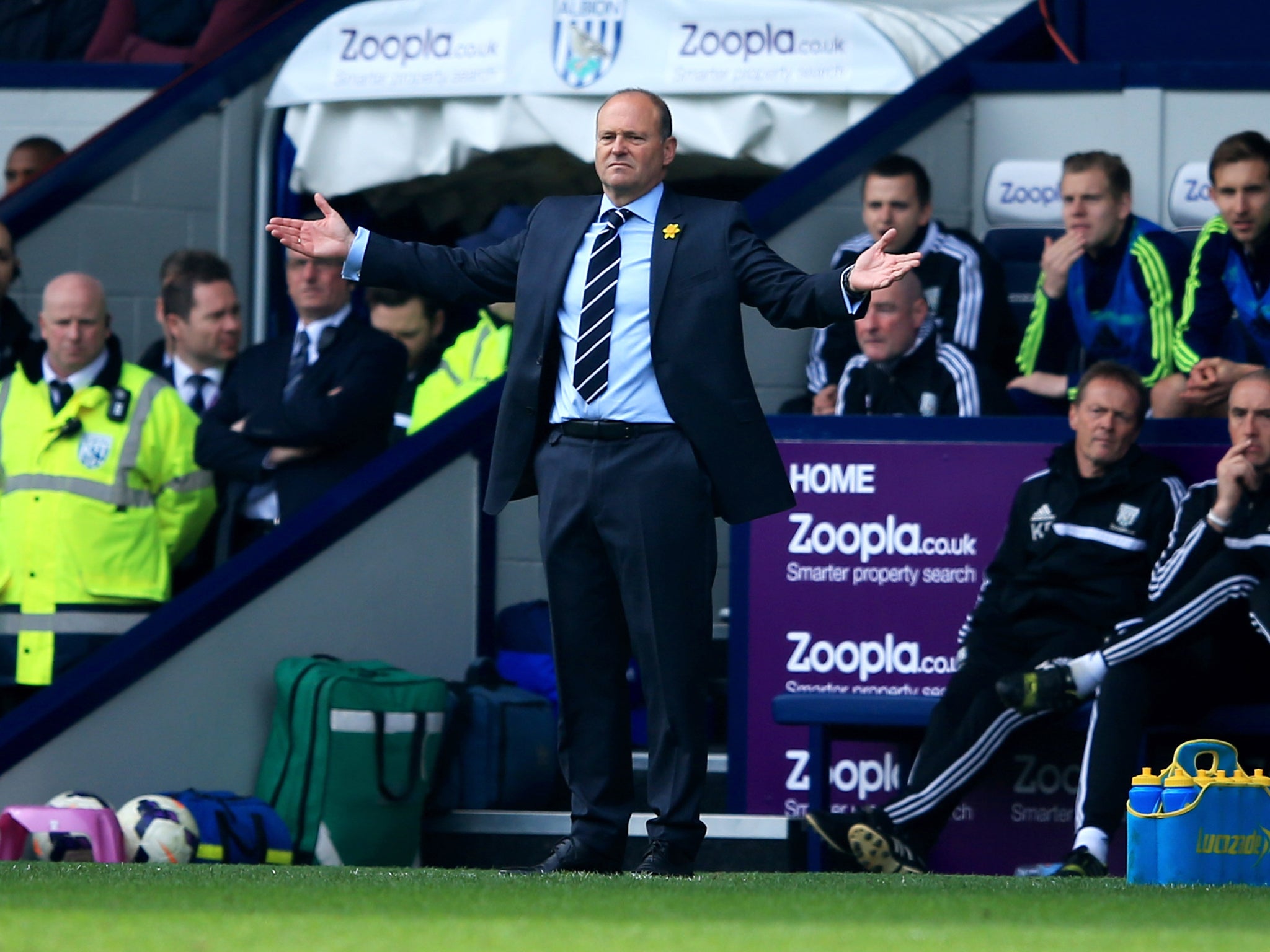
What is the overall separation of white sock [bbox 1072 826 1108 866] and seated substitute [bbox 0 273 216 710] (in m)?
3.34

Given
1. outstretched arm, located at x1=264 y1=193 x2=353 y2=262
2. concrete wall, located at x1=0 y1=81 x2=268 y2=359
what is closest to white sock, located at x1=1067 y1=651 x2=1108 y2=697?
outstretched arm, located at x1=264 y1=193 x2=353 y2=262

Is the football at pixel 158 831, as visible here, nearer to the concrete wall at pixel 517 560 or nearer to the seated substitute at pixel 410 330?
the concrete wall at pixel 517 560

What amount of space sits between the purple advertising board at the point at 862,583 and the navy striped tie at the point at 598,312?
6.70ft

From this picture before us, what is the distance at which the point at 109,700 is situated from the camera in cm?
788

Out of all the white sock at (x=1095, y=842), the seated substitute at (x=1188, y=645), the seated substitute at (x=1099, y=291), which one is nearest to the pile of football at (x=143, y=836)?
the seated substitute at (x=1188, y=645)

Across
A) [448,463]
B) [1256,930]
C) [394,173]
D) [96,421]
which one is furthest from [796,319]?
[394,173]

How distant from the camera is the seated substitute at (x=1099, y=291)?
8.01 meters

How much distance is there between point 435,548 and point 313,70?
113 inches

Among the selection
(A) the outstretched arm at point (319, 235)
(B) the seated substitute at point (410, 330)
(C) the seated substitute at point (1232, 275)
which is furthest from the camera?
(B) the seated substitute at point (410, 330)

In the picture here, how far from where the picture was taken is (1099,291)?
Answer: 8133 mm

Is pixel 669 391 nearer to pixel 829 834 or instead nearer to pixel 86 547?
pixel 829 834

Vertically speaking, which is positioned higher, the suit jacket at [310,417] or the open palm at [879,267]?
the open palm at [879,267]

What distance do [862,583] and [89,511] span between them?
8.67 ft

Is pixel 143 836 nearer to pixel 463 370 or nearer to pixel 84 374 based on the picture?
pixel 84 374
